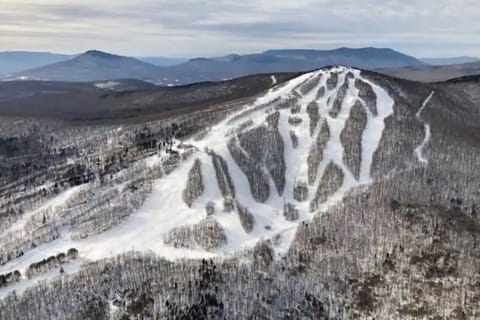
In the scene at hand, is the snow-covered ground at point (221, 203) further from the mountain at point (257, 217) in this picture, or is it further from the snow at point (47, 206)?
the mountain at point (257, 217)

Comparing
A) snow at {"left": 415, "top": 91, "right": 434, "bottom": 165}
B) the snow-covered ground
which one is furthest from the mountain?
snow at {"left": 415, "top": 91, "right": 434, "bottom": 165}

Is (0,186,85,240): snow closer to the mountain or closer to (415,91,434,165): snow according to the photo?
the mountain

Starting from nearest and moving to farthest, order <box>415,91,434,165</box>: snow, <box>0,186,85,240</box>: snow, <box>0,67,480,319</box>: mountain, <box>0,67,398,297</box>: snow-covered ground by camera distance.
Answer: <box>0,67,480,319</box>: mountain
<box>0,67,398,297</box>: snow-covered ground
<box>0,186,85,240</box>: snow
<box>415,91,434,165</box>: snow

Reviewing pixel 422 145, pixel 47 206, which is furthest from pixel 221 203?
pixel 422 145

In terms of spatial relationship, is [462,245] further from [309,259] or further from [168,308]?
[168,308]

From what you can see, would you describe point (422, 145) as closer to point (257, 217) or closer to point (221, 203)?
point (257, 217)
